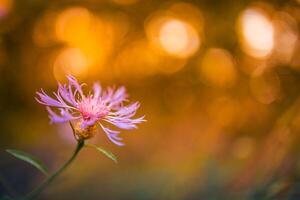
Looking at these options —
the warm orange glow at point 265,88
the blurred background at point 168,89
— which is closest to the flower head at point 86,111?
the blurred background at point 168,89

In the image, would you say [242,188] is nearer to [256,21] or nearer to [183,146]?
[256,21]

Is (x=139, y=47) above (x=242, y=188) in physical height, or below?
above

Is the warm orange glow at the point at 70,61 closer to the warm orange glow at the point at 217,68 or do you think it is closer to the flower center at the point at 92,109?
the warm orange glow at the point at 217,68

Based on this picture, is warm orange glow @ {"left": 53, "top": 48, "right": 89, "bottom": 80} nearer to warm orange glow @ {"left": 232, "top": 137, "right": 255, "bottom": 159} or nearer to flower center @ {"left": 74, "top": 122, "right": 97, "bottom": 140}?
warm orange glow @ {"left": 232, "top": 137, "right": 255, "bottom": 159}

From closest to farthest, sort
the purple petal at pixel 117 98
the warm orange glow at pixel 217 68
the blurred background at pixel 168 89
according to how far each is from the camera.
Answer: the purple petal at pixel 117 98 → the blurred background at pixel 168 89 → the warm orange glow at pixel 217 68

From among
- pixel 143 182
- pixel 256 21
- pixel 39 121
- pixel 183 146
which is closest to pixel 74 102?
pixel 143 182

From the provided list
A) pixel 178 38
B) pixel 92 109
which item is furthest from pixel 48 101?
pixel 178 38
